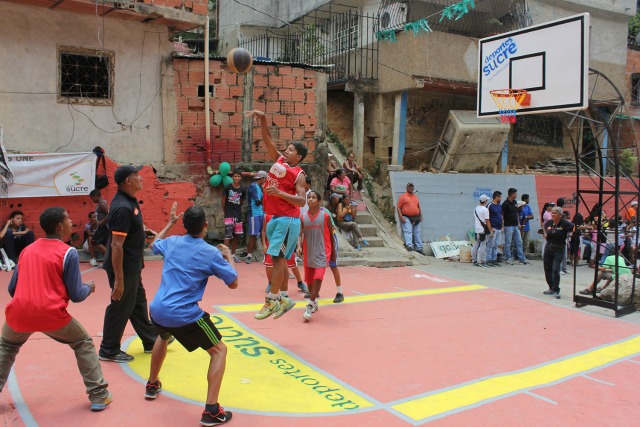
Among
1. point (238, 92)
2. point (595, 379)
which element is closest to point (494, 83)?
point (238, 92)

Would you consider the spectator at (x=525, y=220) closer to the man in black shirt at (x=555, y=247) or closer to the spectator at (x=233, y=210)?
the man in black shirt at (x=555, y=247)

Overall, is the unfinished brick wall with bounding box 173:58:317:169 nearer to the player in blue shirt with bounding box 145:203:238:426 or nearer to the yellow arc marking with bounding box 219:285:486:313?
the yellow arc marking with bounding box 219:285:486:313

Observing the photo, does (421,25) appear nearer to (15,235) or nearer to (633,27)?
(15,235)

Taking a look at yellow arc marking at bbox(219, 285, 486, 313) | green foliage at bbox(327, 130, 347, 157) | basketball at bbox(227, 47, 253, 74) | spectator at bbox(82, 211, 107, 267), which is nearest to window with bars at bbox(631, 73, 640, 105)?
green foliage at bbox(327, 130, 347, 157)

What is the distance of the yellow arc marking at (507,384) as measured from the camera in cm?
480

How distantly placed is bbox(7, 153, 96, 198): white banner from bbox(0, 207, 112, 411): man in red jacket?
730cm

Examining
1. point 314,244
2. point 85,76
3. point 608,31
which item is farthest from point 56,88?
point 608,31

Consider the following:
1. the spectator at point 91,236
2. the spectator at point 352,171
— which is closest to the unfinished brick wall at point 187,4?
the spectator at point 91,236

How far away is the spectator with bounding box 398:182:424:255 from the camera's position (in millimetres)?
14523

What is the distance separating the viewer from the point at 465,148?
690 inches

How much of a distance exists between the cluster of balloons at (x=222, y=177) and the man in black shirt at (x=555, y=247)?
6726 mm

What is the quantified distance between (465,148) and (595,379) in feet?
40.7

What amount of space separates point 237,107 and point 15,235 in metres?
5.31

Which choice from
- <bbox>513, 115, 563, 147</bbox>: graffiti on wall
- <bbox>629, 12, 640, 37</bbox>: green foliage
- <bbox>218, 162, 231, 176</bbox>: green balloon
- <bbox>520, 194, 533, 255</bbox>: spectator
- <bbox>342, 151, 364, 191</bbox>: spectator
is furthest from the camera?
<bbox>629, 12, 640, 37</bbox>: green foliage
